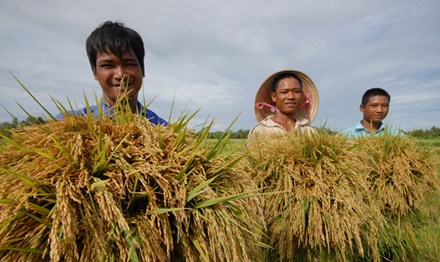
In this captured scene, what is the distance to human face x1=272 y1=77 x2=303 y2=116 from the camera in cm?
369

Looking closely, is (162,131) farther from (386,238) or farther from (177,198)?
(386,238)

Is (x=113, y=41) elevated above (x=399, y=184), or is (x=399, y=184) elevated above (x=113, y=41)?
(x=113, y=41)

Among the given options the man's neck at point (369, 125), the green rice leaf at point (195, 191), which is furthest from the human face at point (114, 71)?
the man's neck at point (369, 125)

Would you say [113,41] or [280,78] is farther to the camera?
[280,78]

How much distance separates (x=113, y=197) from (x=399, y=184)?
2.96m

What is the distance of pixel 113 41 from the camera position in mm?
2291

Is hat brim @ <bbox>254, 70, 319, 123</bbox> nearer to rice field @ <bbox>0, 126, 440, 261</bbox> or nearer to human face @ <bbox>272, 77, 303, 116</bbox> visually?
human face @ <bbox>272, 77, 303, 116</bbox>

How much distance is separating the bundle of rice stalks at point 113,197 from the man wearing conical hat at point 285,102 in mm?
2469

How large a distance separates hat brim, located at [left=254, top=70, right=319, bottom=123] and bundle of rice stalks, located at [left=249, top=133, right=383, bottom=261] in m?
2.02

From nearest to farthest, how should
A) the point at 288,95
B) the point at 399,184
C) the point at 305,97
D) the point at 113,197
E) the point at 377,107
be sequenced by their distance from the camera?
the point at 113,197
the point at 399,184
the point at 288,95
the point at 305,97
the point at 377,107

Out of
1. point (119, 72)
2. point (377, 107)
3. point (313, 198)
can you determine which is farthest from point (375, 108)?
point (119, 72)

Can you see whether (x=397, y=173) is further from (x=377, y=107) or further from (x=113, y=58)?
(x=113, y=58)

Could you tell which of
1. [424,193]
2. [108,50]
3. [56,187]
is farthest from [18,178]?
[424,193]

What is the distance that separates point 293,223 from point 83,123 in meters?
1.60
